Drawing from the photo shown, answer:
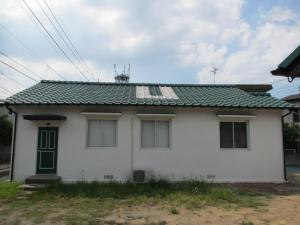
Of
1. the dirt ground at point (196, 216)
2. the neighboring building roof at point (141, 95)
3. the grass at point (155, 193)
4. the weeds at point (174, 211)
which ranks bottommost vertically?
the dirt ground at point (196, 216)

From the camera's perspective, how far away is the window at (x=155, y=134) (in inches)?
498

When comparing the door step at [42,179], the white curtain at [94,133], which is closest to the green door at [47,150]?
the door step at [42,179]

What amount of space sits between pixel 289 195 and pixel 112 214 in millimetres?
6078

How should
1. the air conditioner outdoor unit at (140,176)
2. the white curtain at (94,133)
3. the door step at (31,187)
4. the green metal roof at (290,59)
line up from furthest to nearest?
the white curtain at (94,133) → the air conditioner outdoor unit at (140,176) → the door step at (31,187) → the green metal roof at (290,59)

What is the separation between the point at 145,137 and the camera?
12.7 metres

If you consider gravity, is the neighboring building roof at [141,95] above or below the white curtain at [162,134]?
above

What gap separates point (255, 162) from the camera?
1281 centimetres

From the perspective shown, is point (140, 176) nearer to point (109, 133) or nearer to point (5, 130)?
point (109, 133)

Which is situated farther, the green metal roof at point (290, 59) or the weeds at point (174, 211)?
Result: the weeds at point (174, 211)

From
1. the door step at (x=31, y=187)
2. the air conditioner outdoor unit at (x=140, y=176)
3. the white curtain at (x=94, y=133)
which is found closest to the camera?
the door step at (x=31, y=187)

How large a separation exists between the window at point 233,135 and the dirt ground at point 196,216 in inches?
170

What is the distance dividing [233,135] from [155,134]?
3.30 m

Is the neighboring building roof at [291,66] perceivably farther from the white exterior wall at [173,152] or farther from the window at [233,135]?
the window at [233,135]

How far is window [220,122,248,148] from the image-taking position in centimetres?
1296
